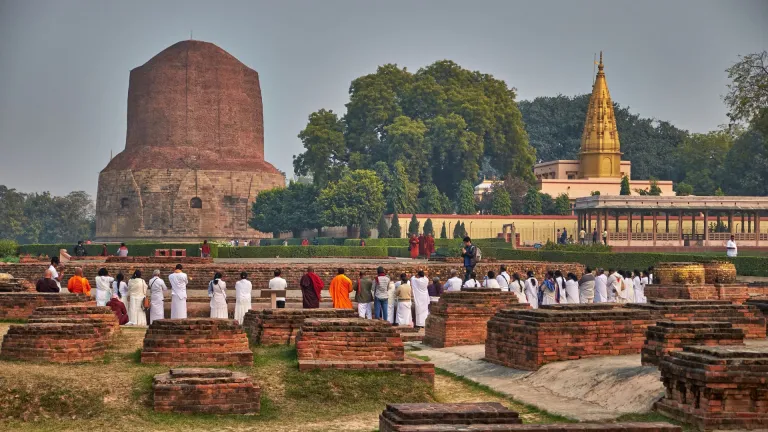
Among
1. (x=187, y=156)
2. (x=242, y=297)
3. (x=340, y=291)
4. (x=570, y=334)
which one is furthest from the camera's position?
(x=187, y=156)

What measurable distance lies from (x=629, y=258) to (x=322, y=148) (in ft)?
88.5

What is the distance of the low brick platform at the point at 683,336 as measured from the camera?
28.5 ft

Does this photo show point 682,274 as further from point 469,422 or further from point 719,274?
point 469,422

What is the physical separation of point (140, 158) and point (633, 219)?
24402 millimetres

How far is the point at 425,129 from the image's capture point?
52281 millimetres


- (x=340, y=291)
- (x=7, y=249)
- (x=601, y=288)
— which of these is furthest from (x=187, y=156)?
(x=340, y=291)

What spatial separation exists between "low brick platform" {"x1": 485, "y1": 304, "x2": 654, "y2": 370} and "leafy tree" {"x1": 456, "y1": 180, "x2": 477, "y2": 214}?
40.1 m

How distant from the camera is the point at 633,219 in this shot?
45.1 m

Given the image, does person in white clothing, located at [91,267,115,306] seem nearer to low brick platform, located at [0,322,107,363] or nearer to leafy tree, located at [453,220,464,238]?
low brick platform, located at [0,322,107,363]

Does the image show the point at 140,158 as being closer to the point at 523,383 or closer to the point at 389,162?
the point at 389,162

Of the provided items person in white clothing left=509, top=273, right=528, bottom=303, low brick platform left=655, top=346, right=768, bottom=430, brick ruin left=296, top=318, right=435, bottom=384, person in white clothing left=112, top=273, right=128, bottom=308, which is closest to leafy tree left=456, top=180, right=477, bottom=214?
person in white clothing left=509, top=273, right=528, bottom=303

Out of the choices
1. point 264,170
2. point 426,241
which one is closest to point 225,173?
point 264,170

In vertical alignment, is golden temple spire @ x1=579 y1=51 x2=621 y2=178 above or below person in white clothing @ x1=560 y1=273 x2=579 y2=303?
above

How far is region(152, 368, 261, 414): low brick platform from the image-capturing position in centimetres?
794
